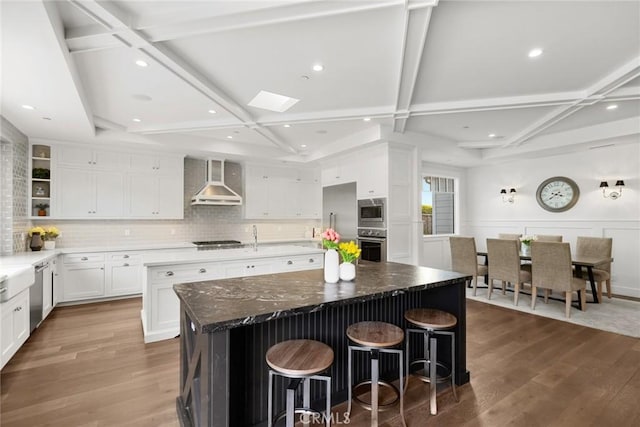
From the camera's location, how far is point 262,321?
1453mm

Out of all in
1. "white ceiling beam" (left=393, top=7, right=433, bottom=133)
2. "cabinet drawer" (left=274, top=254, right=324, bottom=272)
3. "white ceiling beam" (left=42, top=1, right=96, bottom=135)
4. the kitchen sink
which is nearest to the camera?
"white ceiling beam" (left=42, top=1, right=96, bottom=135)

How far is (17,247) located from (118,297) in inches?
56.4

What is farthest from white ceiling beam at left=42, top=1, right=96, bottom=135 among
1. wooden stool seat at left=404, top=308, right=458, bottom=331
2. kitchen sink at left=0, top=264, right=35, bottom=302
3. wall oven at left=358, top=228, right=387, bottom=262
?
wall oven at left=358, top=228, right=387, bottom=262

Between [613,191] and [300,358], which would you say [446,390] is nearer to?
[300,358]

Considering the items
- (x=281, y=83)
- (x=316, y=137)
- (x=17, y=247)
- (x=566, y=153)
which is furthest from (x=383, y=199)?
(x=17, y=247)

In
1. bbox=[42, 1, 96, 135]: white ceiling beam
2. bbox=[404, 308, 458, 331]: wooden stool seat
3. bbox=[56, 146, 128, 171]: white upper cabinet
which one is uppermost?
bbox=[42, 1, 96, 135]: white ceiling beam

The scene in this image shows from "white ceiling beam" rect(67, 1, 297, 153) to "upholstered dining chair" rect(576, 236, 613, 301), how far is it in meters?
5.59

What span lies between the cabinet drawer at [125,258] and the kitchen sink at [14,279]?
1.66m

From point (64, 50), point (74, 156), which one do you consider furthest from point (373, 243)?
point (74, 156)

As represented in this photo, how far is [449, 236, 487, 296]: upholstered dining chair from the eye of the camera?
4852mm

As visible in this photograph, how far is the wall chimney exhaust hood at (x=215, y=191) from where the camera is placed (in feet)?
18.2

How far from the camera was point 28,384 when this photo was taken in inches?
91.1

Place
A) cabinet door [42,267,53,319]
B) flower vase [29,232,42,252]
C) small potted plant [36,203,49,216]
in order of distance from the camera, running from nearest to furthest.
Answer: cabinet door [42,267,53,319] → flower vase [29,232,42,252] → small potted plant [36,203,49,216]

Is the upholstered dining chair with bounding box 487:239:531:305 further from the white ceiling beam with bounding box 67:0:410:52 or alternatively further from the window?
the white ceiling beam with bounding box 67:0:410:52
